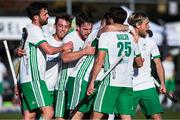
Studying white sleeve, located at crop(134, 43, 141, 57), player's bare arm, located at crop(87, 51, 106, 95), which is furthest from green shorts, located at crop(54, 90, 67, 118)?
white sleeve, located at crop(134, 43, 141, 57)

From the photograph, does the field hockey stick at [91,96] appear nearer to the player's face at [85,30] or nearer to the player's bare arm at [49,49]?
the player's bare arm at [49,49]

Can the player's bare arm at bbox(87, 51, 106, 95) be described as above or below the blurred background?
above

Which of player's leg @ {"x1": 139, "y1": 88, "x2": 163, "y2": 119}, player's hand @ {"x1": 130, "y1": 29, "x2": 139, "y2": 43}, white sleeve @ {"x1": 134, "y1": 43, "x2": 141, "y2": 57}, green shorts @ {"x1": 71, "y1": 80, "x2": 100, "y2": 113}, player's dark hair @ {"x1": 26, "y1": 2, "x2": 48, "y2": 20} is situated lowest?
player's leg @ {"x1": 139, "y1": 88, "x2": 163, "y2": 119}

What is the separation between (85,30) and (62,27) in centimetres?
47

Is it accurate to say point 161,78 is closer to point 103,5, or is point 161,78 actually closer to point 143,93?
point 143,93

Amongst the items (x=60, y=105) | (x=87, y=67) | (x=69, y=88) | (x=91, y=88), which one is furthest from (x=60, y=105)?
(x=91, y=88)

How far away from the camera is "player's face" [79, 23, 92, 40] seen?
13.3 meters

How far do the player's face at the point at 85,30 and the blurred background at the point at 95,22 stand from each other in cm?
779

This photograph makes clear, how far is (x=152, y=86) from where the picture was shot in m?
14.0

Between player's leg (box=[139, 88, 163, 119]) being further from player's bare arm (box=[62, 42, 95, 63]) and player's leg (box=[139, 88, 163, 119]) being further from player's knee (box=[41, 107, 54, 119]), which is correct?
player's knee (box=[41, 107, 54, 119])

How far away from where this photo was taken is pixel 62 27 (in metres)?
13.6

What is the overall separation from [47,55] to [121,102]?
147 centimetres

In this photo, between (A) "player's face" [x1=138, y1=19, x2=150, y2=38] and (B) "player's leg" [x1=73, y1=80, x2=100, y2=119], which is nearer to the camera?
(B) "player's leg" [x1=73, y1=80, x2=100, y2=119]

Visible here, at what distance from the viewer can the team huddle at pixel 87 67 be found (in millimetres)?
12508
